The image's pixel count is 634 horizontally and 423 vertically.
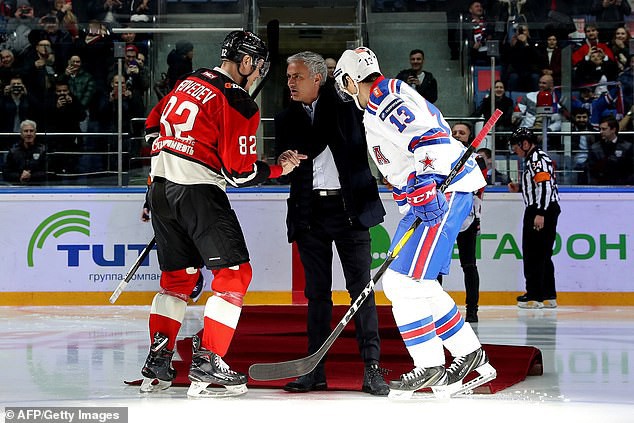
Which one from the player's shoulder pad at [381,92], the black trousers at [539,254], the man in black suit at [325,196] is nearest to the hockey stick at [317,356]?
the man in black suit at [325,196]

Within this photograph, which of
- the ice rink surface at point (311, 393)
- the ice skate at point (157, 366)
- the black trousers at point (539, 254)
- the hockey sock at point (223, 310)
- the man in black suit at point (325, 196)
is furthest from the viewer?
the black trousers at point (539, 254)

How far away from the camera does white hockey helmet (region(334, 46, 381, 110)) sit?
4.20 meters

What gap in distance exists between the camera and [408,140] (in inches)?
159

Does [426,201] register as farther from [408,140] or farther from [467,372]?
[467,372]

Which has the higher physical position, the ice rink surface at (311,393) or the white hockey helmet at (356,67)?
the white hockey helmet at (356,67)

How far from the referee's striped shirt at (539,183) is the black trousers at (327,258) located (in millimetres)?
3713

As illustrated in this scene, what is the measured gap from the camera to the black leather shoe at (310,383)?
437 centimetres

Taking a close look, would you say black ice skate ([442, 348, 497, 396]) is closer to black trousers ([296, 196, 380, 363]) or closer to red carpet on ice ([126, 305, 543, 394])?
red carpet on ice ([126, 305, 543, 394])

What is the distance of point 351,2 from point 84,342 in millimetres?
4254

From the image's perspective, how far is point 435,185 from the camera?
13.0 feet

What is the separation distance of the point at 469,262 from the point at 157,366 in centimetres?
332

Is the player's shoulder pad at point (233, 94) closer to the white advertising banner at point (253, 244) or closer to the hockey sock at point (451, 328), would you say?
the hockey sock at point (451, 328)

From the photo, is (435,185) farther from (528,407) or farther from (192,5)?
(192,5)

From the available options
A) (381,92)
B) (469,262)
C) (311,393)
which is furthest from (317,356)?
(469,262)
